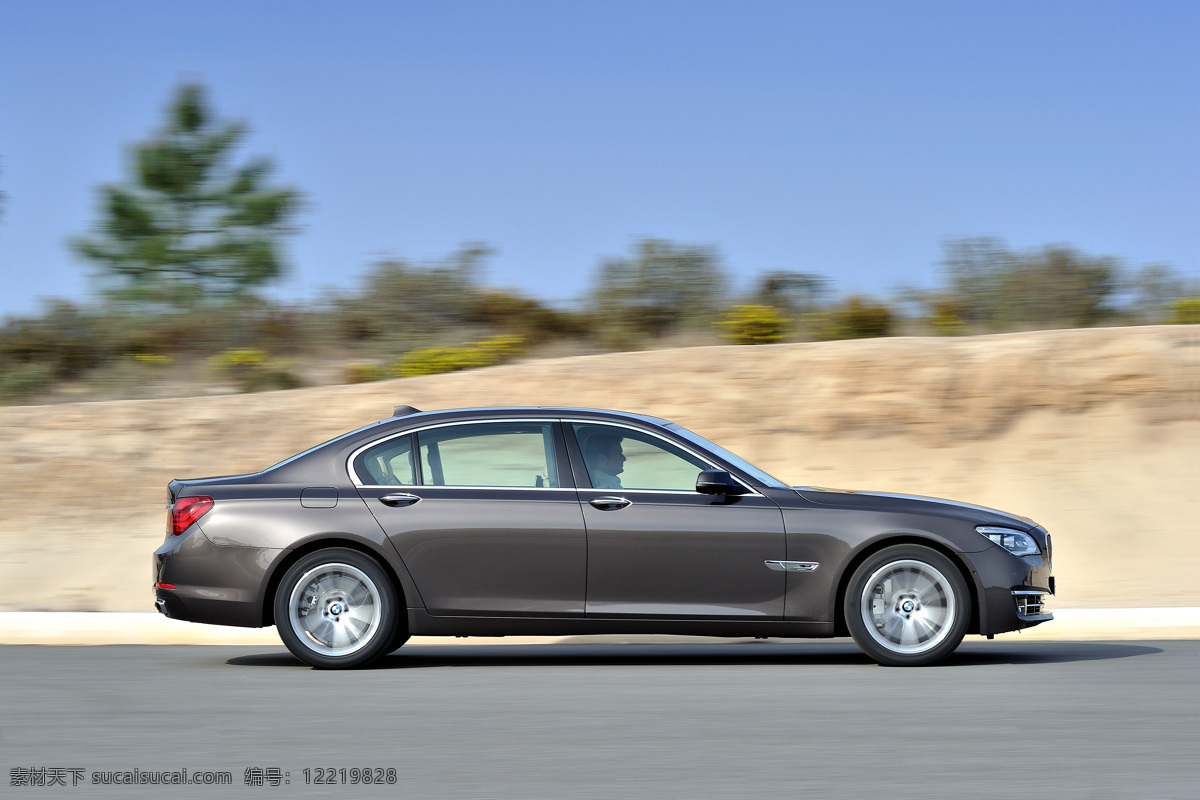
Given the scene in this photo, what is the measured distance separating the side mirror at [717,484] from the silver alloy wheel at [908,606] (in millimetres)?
960

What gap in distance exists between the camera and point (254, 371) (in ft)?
83.6

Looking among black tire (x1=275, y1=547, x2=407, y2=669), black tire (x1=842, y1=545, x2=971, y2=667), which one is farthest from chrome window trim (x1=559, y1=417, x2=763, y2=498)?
black tire (x1=275, y1=547, x2=407, y2=669)

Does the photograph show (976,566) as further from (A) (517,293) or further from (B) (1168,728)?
(A) (517,293)

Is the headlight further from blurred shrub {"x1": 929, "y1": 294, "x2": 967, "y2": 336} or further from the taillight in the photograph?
blurred shrub {"x1": 929, "y1": 294, "x2": 967, "y2": 336}

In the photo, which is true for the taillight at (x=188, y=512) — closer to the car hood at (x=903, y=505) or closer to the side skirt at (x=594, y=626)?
the side skirt at (x=594, y=626)

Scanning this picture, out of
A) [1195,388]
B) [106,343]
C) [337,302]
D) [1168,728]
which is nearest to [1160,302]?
[1195,388]

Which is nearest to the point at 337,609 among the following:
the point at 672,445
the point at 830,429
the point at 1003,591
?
the point at 672,445

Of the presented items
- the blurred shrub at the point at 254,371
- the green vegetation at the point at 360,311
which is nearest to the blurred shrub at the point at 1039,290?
the green vegetation at the point at 360,311

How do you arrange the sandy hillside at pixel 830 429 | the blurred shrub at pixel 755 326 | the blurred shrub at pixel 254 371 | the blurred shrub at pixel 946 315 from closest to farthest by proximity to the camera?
the sandy hillside at pixel 830 429, the blurred shrub at pixel 254 371, the blurred shrub at pixel 755 326, the blurred shrub at pixel 946 315

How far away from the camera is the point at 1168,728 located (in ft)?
21.9

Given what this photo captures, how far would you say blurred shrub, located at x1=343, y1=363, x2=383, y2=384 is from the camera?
25703mm

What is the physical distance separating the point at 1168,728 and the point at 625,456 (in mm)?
3526

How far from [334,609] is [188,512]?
3.53 ft

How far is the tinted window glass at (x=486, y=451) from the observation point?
8938mm
